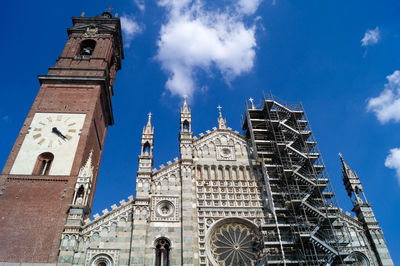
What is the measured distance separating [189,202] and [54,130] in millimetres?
12931

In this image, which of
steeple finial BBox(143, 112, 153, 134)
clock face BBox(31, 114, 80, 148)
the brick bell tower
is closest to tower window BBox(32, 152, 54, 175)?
the brick bell tower

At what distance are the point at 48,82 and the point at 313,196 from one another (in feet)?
85.1

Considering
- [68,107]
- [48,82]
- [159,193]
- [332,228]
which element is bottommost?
[332,228]

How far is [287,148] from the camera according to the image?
84.6ft

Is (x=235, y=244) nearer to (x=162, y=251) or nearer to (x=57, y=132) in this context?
(x=162, y=251)

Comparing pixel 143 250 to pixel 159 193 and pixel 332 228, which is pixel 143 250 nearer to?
pixel 159 193

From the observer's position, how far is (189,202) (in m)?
22.6

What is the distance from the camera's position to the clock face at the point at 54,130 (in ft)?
84.4

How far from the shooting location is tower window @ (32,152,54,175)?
24.2m

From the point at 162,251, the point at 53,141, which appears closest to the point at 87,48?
the point at 53,141

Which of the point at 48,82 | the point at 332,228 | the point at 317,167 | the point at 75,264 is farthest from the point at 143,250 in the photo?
the point at 48,82

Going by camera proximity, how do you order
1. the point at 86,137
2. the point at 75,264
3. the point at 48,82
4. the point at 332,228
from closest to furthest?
the point at 75,264, the point at 332,228, the point at 86,137, the point at 48,82

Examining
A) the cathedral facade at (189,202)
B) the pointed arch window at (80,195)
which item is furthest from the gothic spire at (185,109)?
the pointed arch window at (80,195)

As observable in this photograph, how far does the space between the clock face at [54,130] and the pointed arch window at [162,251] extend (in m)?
11.5
